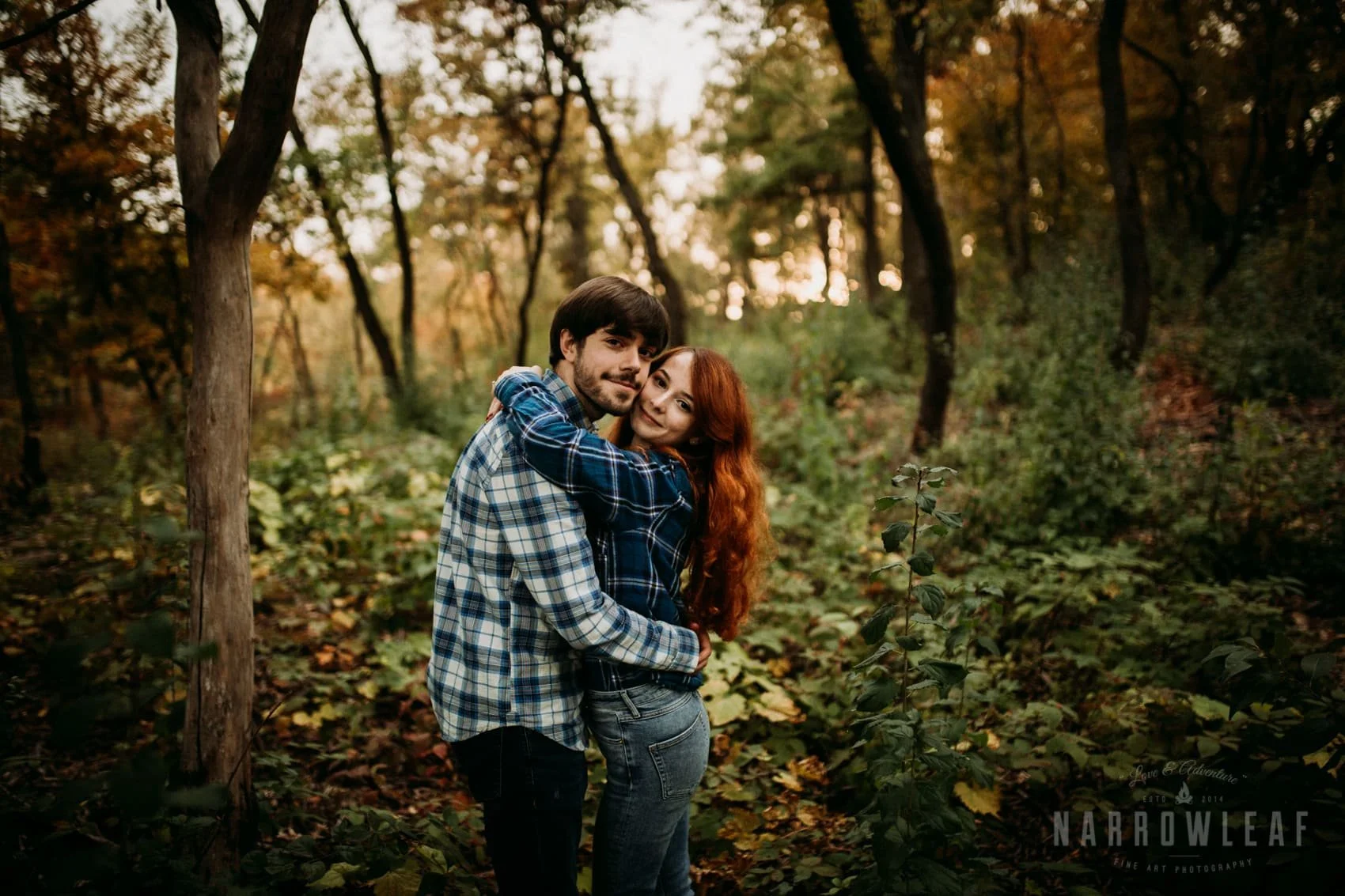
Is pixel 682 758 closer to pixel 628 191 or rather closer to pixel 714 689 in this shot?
pixel 714 689

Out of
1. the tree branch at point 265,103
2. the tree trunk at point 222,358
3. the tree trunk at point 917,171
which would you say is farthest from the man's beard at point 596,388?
the tree trunk at point 917,171

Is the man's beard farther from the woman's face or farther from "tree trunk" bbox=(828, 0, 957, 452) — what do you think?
"tree trunk" bbox=(828, 0, 957, 452)

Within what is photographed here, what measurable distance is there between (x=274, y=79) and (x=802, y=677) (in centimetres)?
370

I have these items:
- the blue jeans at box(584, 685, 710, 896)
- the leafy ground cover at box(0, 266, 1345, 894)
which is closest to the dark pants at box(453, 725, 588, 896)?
the blue jeans at box(584, 685, 710, 896)

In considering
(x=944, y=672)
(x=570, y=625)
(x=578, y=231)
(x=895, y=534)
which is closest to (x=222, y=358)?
(x=570, y=625)

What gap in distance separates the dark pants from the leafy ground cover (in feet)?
1.79

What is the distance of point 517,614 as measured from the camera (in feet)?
6.28

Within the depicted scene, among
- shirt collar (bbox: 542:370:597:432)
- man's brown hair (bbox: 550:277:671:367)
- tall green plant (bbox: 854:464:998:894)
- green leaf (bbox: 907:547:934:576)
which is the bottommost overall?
tall green plant (bbox: 854:464:998:894)

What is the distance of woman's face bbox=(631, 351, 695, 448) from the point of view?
7.32 feet

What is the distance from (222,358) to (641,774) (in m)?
2.19

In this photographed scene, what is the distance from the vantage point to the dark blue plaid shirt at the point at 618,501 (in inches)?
71.3

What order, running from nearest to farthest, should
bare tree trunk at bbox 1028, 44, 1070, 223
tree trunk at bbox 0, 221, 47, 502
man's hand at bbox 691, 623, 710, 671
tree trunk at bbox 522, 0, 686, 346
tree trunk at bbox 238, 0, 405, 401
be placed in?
man's hand at bbox 691, 623, 710, 671
tree trunk at bbox 238, 0, 405, 401
tree trunk at bbox 0, 221, 47, 502
tree trunk at bbox 522, 0, 686, 346
bare tree trunk at bbox 1028, 44, 1070, 223

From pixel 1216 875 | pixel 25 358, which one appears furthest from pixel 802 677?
pixel 25 358

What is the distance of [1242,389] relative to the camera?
7.31m
